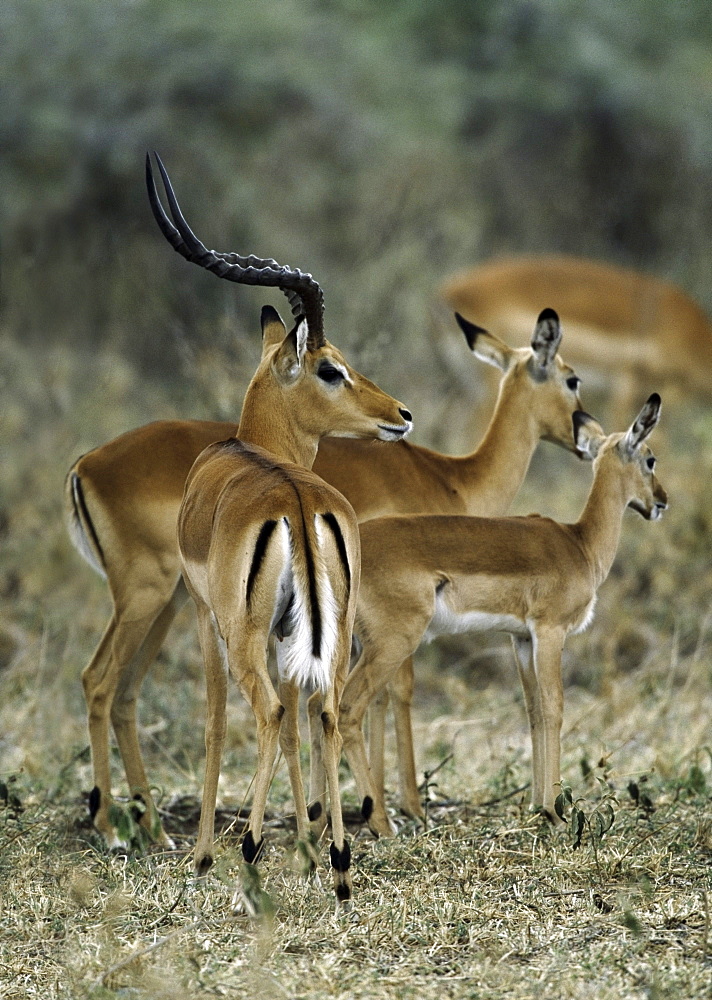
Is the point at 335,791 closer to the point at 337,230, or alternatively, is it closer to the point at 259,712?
the point at 259,712

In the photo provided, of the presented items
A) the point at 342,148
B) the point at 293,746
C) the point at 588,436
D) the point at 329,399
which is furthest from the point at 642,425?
the point at 342,148

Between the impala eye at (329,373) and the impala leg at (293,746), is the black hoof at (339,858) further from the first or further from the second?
the impala eye at (329,373)

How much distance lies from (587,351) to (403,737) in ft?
18.0

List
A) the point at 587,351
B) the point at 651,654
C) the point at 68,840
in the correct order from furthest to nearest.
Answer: the point at 587,351 → the point at 651,654 → the point at 68,840

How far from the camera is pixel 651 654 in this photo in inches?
282

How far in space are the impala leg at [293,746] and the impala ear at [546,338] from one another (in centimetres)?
209

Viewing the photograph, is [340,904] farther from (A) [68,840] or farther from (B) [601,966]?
(A) [68,840]

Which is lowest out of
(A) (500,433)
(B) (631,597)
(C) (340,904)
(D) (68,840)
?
(B) (631,597)

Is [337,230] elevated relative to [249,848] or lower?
lower

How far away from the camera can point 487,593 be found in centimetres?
484

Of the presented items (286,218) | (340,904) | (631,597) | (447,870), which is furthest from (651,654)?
(286,218)

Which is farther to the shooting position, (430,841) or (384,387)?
(384,387)

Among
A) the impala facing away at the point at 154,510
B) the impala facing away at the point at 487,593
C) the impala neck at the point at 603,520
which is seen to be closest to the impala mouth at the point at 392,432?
the impala facing away at the point at 487,593

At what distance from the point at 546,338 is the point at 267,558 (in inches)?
91.7
